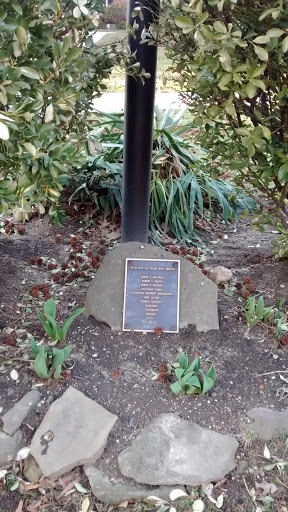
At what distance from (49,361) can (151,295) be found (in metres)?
0.63

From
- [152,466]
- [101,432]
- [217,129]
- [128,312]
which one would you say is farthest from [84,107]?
[152,466]

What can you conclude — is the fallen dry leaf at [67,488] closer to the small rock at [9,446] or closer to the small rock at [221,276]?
the small rock at [9,446]

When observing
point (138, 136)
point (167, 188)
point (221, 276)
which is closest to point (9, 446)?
point (221, 276)

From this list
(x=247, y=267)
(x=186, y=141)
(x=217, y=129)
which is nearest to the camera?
(x=217, y=129)

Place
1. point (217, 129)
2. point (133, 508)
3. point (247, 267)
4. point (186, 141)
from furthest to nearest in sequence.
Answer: point (186, 141) < point (247, 267) < point (217, 129) < point (133, 508)

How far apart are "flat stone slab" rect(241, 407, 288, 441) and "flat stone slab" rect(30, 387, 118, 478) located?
60cm

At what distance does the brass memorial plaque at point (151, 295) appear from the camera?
249 cm

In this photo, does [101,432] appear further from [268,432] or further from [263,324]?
[263,324]

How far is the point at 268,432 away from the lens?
206cm

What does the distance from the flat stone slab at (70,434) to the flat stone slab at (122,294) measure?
20.7 inches

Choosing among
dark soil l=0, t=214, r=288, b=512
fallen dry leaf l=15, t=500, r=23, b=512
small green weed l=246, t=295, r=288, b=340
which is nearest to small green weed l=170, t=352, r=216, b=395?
dark soil l=0, t=214, r=288, b=512

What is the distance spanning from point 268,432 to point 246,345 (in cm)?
47

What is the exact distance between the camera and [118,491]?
1.84 m

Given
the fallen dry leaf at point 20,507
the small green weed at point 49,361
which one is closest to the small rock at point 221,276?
the small green weed at point 49,361
